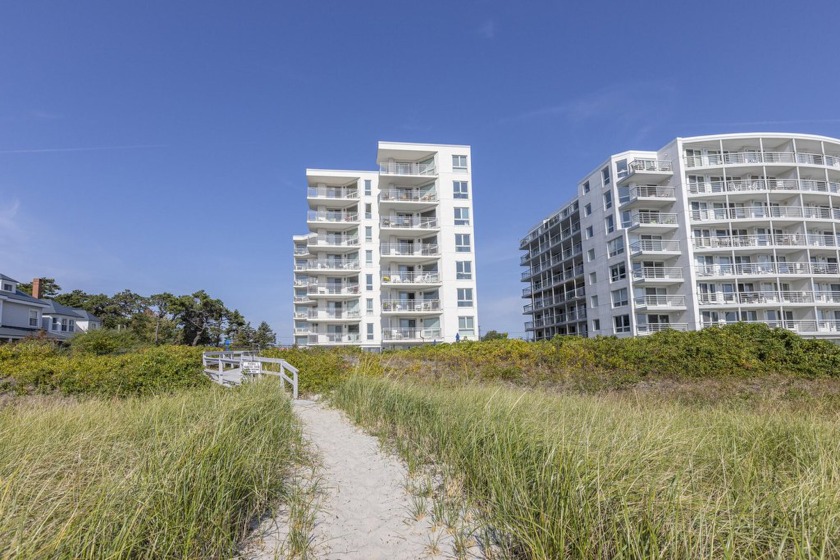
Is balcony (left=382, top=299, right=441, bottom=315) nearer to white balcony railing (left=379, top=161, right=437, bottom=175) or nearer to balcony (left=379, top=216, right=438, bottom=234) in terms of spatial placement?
balcony (left=379, top=216, right=438, bottom=234)

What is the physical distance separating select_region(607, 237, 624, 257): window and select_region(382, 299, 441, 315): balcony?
732 inches

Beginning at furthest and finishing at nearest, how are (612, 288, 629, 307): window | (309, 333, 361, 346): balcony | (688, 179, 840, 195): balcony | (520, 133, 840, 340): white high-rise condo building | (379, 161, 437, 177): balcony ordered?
(309, 333, 361, 346): balcony → (612, 288, 629, 307): window → (688, 179, 840, 195): balcony → (379, 161, 437, 177): balcony → (520, 133, 840, 340): white high-rise condo building

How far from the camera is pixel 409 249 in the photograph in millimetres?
39062

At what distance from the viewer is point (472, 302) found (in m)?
36.7

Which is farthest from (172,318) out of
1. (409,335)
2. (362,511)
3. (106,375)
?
(362,511)

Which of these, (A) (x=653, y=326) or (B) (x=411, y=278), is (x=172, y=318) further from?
(A) (x=653, y=326)

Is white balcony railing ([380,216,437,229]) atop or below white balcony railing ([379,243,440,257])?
atop

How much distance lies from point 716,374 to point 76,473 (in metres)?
17.7

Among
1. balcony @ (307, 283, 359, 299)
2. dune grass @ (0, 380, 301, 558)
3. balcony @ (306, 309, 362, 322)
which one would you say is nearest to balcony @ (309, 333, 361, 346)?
balcony @ (306, 309, 362, 322)

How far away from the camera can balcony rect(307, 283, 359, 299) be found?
45406mm

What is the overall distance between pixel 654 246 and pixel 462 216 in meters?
17.9

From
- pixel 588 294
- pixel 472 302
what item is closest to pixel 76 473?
pixel 472 302

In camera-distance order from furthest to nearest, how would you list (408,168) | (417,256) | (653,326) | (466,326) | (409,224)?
1. (408,168)
2. (409,224)
3. (653,326)
4. (417,256)
5. (466,326)

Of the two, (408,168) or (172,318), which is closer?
(408,168)
